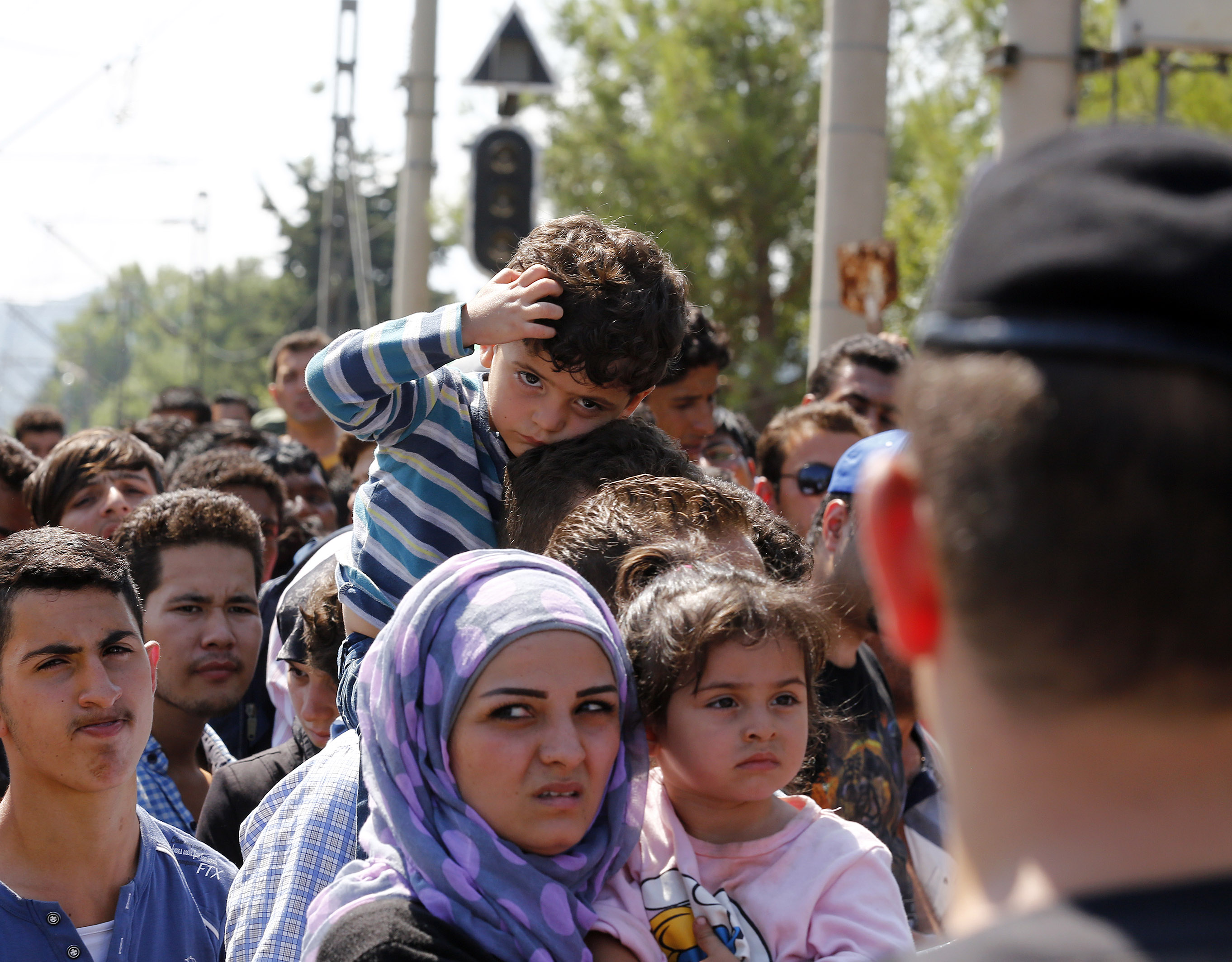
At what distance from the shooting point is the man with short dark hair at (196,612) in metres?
4.09

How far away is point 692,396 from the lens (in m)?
5.52

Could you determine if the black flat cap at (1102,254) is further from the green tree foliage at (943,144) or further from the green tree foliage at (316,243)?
the green tree foliage at (316,243)

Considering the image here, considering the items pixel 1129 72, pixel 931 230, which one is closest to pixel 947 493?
pixel 1129 72

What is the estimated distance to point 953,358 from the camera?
101 centimetres

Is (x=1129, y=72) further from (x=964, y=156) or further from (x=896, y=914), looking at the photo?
(x=896, y=914)

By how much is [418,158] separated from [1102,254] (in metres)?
11.2

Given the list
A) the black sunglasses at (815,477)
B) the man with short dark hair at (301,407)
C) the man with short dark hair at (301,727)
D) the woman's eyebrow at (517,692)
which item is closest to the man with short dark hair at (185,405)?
the man with short dark hair at (301,407)

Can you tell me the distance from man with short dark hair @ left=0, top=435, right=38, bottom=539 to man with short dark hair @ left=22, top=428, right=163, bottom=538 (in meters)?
0.30

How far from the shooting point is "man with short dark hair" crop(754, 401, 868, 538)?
504 cm

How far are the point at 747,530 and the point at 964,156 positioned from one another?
16767 millimetres

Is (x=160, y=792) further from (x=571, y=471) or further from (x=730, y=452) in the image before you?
(x=730, y=452)

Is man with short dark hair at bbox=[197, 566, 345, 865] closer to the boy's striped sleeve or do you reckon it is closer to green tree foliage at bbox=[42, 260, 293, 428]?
the boy's striped sleeve

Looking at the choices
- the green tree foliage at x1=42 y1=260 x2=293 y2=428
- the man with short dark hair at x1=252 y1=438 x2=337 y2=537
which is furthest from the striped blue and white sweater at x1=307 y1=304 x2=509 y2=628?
the green tree foliage at x1=42 y1=260 x2=293 y2=428

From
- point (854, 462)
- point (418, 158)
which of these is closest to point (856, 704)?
point (854, 462)
